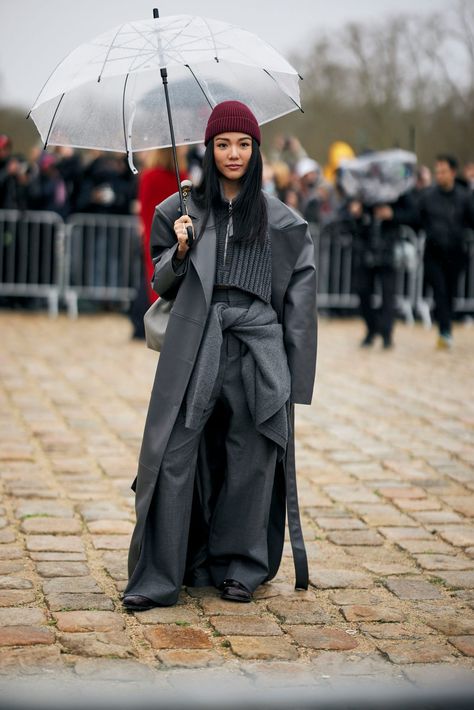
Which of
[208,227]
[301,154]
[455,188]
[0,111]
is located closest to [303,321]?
[208,227]

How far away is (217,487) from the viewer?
4656 millimetres

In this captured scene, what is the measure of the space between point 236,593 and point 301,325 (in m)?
1.04

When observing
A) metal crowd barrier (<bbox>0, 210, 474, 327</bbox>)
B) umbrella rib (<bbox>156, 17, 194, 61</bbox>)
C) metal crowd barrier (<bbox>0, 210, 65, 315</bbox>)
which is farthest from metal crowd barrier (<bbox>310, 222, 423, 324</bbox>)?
umbrella rib (<bbox>156, 17, 194, 61</bbox>)

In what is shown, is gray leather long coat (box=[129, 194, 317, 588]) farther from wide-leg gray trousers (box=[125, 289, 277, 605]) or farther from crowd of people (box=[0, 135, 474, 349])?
crowd of people (box=[0, 135, 474, 349])

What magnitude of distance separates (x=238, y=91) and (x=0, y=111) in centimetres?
2607

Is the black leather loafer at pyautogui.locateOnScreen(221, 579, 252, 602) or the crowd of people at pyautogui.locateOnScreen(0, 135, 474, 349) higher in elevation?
the crowd of people at pyautogui.locateOnScreen(0, 135, 474, 349)

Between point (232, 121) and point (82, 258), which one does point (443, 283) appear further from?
point (232, 121)

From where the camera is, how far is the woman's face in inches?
170

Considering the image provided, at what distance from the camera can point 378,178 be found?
13.5 meters

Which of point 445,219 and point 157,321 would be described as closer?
point 157,321

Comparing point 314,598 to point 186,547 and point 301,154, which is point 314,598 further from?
point 301,154

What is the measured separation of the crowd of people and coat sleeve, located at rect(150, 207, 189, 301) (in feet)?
18.7

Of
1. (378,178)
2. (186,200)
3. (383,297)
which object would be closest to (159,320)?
(186,200)

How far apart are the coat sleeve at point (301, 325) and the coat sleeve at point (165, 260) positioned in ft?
1.40
